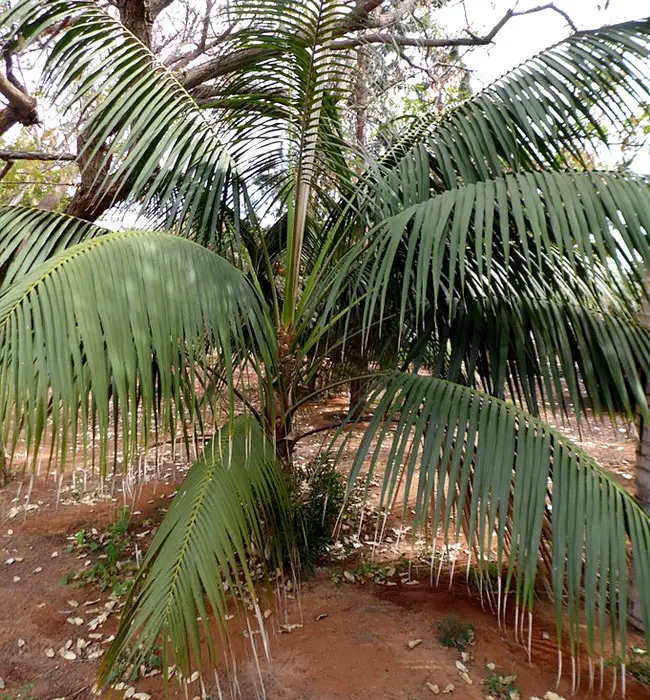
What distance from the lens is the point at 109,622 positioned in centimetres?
270

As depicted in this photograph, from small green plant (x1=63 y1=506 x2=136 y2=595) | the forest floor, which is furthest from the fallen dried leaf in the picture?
small green plant (x1=63 y1=506 x2=136 y2=595)

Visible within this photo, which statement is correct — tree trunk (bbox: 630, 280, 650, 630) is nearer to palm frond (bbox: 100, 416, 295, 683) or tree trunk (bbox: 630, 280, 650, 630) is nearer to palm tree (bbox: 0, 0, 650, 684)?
palm tree (bbox: 0, 0, 650, 684)

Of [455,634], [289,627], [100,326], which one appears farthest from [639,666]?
[100,326]

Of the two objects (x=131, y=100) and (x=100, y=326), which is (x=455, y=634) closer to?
(x=100, y=326)

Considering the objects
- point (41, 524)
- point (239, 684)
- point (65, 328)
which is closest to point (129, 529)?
point (41, 524)

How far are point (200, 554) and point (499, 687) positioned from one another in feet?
4.65

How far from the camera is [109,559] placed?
325cm

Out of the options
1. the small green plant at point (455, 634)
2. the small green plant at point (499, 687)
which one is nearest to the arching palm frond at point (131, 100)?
the small green plant at point (455, 634)

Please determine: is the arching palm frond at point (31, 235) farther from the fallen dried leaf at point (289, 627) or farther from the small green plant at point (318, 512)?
the fallen dried leaf at point (289, 627)

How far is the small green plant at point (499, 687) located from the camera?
79.6 inches

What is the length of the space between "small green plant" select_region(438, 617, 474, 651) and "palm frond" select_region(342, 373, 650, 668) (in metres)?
0.80

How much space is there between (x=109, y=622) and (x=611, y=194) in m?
2.94

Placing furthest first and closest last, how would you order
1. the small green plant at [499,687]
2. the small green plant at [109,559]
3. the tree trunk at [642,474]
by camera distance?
the small green plant at [109,559], the tree trunk at [642,474], the small green plant at [499,687]

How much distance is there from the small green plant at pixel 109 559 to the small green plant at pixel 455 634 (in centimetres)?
176
